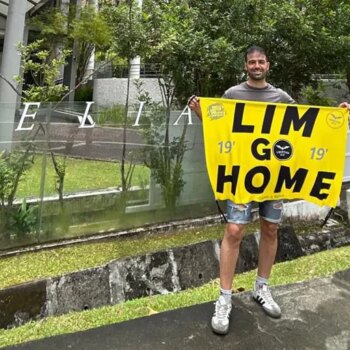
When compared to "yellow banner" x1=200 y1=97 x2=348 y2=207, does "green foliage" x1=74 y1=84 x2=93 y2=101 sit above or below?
above

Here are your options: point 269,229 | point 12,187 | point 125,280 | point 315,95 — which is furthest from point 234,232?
point 315,95

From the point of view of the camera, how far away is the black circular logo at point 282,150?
10.5ft

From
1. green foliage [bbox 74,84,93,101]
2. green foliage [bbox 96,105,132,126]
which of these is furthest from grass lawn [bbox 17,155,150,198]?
green foliage [bbox 74,84,93,101]

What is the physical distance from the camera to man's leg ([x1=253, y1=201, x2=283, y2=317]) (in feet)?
10.3

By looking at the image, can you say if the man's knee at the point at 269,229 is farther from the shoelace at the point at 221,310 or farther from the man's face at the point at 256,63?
the man's face at the point at 256,63

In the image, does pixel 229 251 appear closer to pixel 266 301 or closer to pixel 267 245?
pixel 267 245

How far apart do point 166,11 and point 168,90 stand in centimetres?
111

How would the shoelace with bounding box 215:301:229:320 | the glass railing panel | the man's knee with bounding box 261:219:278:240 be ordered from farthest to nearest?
the glass railing panel
the man's knee with bounding box 261:219:278:240
the shoelace with bounding box 215:301:229:320

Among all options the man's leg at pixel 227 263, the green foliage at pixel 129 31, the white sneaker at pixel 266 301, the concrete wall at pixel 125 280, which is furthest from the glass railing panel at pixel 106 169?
the man's leg at pixel 227 263

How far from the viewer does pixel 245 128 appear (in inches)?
125

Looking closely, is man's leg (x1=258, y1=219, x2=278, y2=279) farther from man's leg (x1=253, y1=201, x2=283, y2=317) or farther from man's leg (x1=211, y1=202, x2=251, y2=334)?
man's leg (x1=211, y1=202, x2=251, y2=334)

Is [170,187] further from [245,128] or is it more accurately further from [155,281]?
[245,128]

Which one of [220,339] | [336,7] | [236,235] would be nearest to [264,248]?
[236,235]

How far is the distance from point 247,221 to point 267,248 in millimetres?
338
